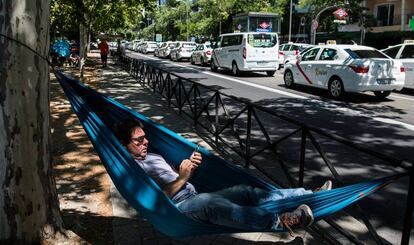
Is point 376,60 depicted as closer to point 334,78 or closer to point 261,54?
point 334,78

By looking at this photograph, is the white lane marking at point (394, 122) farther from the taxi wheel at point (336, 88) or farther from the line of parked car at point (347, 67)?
the taxi wheel at point (336, 88)

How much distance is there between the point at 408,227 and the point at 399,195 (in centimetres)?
226

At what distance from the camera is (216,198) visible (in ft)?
9.97

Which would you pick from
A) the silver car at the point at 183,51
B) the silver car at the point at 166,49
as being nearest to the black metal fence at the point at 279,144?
the silver car at the point at 183,51

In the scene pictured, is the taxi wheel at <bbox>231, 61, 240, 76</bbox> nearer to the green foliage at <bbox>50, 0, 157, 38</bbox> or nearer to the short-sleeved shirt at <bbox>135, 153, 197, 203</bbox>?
the green foliage at <bbox>50, 0, 157, 38</bbox>

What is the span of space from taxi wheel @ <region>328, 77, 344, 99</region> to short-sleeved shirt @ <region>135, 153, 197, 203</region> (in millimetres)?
9043

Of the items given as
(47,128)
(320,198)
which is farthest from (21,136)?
(320,198)

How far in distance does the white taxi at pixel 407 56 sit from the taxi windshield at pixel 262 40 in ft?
19.7

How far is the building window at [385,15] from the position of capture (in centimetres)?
3881

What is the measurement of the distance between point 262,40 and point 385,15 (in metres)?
26.2

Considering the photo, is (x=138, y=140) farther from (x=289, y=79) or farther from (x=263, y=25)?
(x=263, y=25)

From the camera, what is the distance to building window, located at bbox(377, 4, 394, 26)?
127 feet

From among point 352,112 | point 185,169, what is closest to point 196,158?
point 185,169

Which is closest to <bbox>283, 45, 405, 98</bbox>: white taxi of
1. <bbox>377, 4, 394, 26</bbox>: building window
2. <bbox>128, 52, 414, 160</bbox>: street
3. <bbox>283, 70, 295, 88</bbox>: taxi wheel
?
<bbox>128, 52, 414, 160</bbox>: street
